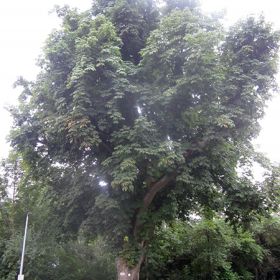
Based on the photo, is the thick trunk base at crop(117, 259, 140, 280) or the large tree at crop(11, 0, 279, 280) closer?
the large tree at crop(11, 0, 279, 280)

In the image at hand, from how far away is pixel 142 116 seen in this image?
955 cm

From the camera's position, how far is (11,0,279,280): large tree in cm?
920

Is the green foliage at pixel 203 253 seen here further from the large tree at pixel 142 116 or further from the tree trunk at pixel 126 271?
the tree trunk at pixel 126 271

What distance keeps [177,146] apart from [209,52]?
2570mm

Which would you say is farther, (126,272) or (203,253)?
(203,253)

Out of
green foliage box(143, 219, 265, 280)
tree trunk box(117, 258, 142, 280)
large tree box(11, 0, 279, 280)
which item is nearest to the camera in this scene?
large tree box(11, 0, 279, 280)

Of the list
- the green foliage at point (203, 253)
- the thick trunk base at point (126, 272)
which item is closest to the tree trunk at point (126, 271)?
the thick trunk base at point (126, 272)

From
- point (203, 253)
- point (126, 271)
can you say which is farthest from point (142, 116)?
point (203, 253)

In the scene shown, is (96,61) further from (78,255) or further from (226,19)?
(78,255)

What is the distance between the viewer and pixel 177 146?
9500mm

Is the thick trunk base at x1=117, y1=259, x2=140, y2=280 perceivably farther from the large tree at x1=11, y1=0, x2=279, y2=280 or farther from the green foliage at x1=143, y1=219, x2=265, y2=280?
the green foliage at x1=143, y1=219, x2=265, y2=280

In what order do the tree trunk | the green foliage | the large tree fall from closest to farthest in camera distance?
1. the large tree
2. the tree trunk
3. the green foliage

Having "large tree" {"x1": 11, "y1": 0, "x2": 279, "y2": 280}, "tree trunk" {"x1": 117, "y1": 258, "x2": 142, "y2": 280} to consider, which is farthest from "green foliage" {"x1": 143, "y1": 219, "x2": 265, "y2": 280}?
"tree trunk" {"x1": 117, "y1": 258, "x2": 142, "y2": 280}

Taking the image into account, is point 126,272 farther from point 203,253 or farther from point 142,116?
point 203,253
